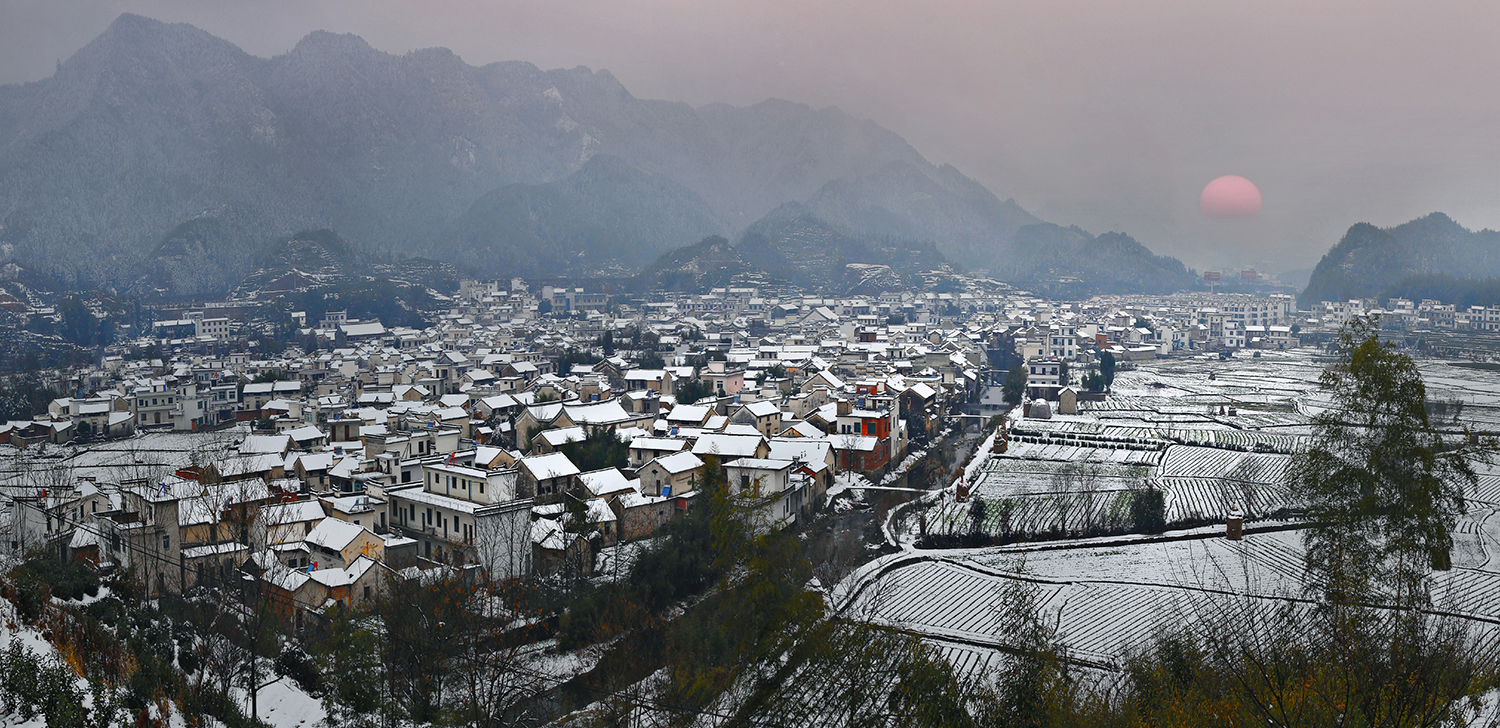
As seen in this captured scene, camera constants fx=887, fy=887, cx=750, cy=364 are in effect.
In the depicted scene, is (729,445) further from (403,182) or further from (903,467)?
(403,182)

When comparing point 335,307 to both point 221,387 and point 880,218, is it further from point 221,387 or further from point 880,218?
point 880,218

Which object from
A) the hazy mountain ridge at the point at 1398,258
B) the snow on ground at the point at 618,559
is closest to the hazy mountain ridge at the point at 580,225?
the hazy mountain ridge at the point at 1398,258

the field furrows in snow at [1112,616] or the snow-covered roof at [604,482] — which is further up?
the snow-covered roof at [604,482]

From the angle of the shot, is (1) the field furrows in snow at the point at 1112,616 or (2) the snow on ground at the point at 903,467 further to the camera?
(2) the snow on ground at the point at 903,467

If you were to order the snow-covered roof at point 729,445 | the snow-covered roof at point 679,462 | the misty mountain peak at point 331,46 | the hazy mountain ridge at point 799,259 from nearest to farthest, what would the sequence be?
1. the snow-covered roof at point 679,462
2. the snow-covered roof at point 729,445
3. the hazy mountain ridge at point 799,259
4. the misty mountain peak at point 331,46

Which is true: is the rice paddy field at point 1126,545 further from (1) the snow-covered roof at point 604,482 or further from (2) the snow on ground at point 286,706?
(2) the snow on ground at point 286,706

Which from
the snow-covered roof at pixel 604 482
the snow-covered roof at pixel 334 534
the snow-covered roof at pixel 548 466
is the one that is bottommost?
the snow-covered roof at pixel 334 534

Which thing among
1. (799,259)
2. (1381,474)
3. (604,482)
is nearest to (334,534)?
(604,482)

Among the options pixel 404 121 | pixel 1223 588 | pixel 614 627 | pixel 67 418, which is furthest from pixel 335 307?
pixel 404 121

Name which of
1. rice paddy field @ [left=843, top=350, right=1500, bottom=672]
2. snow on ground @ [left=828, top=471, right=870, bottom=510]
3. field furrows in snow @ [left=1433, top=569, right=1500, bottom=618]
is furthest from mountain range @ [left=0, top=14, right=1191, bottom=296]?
field furrows in snow @ [left=1433, top=569, right=1500, bottom=618]
